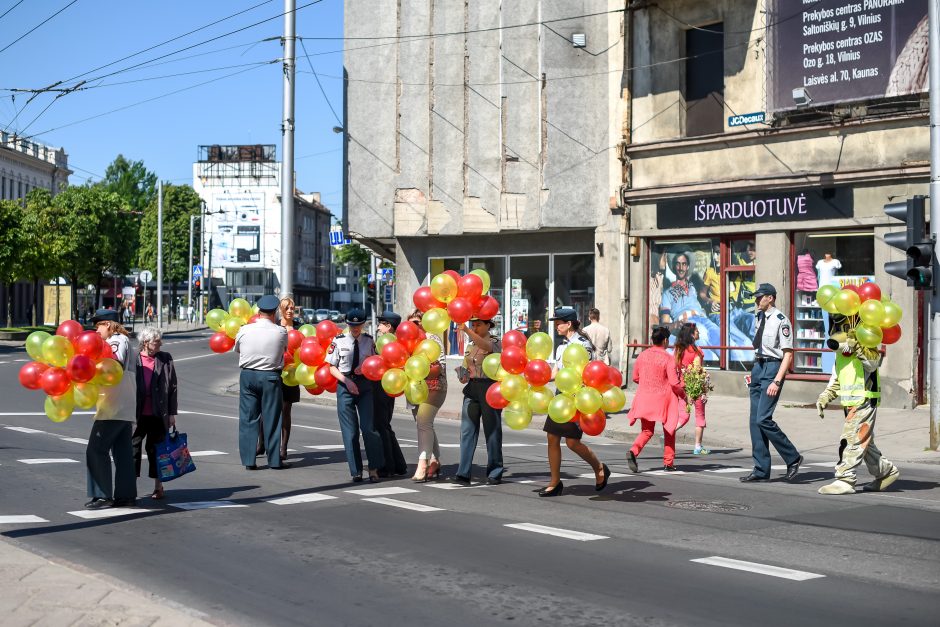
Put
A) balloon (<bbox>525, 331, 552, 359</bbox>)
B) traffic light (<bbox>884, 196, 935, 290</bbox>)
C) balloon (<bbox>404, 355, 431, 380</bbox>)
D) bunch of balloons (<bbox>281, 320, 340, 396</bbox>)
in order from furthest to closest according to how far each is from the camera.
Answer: traffic light (<bbox>884, 196, 935, 290</bbox>), bunch of balloons (<bbox>281, 320, 340, 396</bbox>), balloon (<bbox>404, 355, 431, 380</bbox>), balloon (<bbox>525, 331, 552, 359</bbox>)

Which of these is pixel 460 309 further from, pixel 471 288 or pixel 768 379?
pixel 768 379

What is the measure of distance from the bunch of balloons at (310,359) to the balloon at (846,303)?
17.2ft

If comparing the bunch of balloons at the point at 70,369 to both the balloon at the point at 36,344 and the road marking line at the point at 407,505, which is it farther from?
the road marking line at the point at 407,505

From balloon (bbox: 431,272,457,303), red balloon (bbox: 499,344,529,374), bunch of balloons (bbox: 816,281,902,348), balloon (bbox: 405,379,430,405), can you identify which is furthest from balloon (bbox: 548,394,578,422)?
bunch of balloons (bbox: 816,281,902,348)

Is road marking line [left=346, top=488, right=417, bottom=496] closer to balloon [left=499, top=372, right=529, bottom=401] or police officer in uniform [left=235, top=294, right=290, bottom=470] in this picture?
balloon [left=499, top=372, right=529, bottom=401]

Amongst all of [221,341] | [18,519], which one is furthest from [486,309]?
[18,519]

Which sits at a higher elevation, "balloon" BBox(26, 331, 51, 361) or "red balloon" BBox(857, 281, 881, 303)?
"red balloon" BBox(857, 281, 881, 303)

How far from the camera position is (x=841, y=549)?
26.6 ft

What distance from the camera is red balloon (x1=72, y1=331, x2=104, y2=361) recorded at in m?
9.30

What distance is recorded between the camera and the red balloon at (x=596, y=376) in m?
10.2

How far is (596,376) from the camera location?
33.4 ft

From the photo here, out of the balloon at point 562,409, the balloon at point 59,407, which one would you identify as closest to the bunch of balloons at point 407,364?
the balloon at point 562,409

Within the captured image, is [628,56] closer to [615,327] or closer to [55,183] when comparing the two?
[615,327]

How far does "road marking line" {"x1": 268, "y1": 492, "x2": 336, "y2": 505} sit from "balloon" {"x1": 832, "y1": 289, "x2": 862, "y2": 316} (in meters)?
5.25
